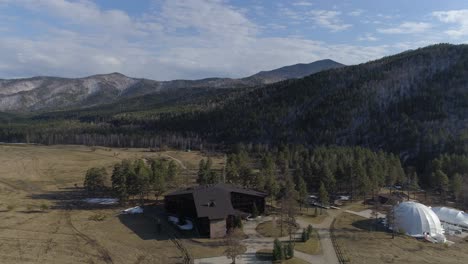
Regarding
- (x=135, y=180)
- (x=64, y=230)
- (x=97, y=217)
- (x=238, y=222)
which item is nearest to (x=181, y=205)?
(x=238, y=222)

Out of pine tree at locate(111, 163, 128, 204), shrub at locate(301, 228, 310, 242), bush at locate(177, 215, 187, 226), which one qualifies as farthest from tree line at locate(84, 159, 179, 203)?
shrub at locate(301, 228, 310, 242)

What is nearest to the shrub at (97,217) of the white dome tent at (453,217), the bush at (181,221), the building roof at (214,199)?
the building roof at (214,199)

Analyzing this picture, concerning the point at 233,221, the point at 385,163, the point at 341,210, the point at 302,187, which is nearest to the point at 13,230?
the point at 233,221

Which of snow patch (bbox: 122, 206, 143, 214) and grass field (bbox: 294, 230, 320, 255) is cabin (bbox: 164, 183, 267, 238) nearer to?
snow patch (bbox: 122, 206, 143, 214)

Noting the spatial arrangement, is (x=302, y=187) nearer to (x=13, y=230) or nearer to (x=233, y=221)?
Answer: (x=233, y=221)

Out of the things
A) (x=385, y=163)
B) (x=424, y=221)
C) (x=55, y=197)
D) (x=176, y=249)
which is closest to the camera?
(x=176, y=249)

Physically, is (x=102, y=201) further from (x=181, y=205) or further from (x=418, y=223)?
(x=418, y=223)

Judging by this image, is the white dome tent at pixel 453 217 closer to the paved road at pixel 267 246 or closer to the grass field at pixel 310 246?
the paved road at pixel 267 246
